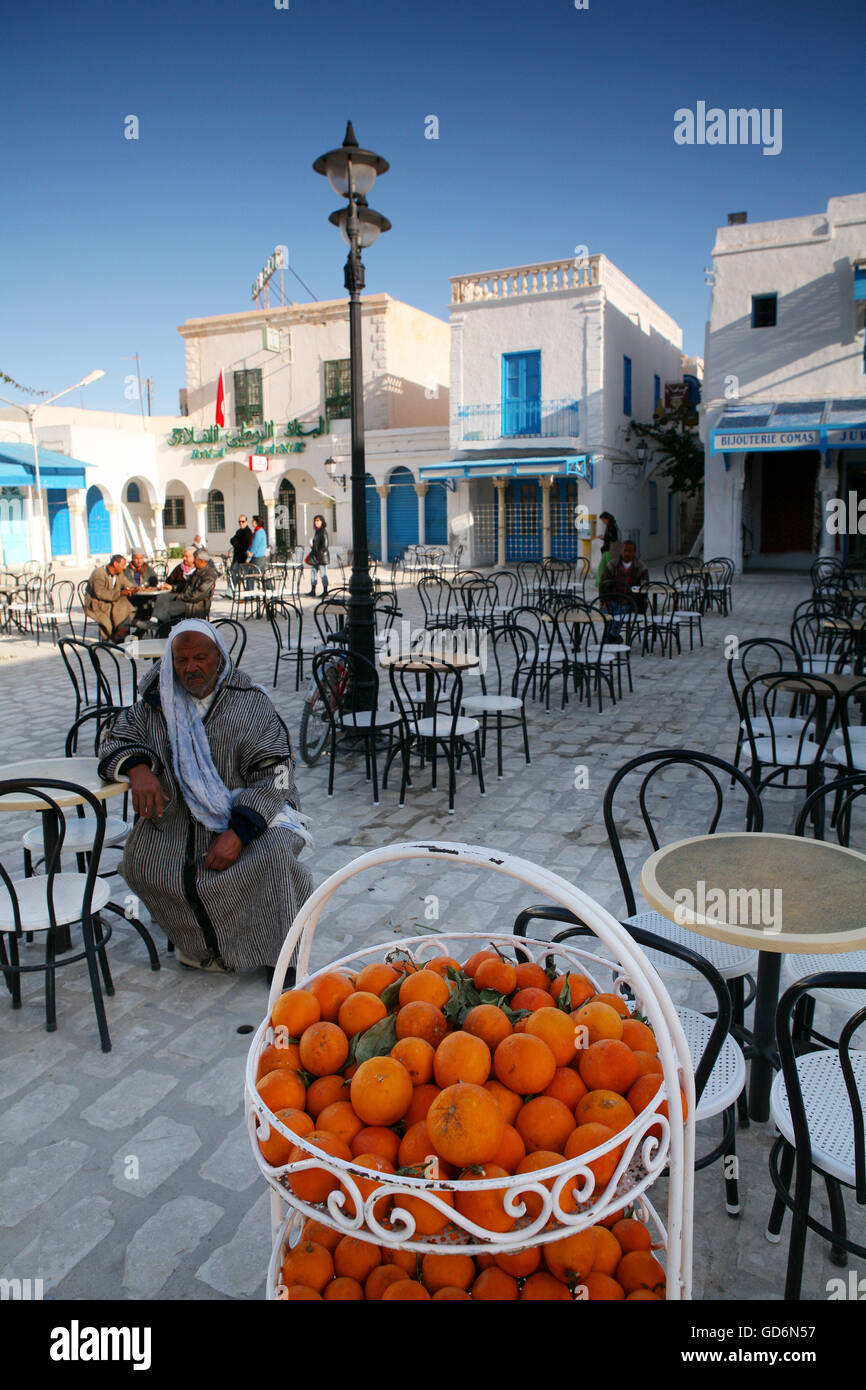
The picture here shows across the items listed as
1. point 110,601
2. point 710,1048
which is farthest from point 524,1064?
point 110,601

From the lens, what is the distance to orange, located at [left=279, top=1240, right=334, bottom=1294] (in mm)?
1317

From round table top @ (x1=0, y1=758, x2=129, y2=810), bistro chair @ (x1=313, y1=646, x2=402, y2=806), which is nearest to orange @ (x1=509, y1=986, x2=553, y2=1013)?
round table top @ (x1=0, y1=758, x2=129, y2=810)

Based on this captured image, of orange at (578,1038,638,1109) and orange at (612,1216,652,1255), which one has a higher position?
orange at (578,1038,638,1109)

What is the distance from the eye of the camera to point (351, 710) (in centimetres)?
605

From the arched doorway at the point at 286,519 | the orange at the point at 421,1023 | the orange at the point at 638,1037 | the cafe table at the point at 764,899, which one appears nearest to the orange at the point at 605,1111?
the orange at the point at 638,1037

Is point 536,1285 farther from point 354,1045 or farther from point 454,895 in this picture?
point 454,895

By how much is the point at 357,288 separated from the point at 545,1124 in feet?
18.7

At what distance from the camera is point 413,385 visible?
89.2 feet

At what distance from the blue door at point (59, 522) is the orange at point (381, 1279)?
84.3 ft

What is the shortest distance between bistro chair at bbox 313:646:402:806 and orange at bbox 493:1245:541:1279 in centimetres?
379

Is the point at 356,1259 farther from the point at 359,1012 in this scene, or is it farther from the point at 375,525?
the point at 375,525

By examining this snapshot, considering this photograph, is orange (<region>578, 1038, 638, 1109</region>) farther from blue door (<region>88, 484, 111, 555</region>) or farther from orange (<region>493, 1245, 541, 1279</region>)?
blue door (<region>88, 484, 111, 555</region>)

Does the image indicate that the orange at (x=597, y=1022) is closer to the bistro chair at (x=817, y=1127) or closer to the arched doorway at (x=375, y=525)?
the bistro chair at (x=817, y=1127)

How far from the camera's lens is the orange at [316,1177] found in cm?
129
